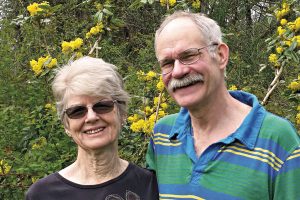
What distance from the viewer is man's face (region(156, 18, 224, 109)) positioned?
2039 mm

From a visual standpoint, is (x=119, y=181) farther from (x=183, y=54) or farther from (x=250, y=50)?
(x=250, y=50)

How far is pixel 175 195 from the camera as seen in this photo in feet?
6.98

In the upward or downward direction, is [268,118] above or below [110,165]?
above

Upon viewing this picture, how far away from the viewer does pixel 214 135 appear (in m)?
2.11

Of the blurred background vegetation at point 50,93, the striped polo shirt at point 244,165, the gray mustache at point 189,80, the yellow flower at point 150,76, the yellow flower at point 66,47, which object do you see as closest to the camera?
the striped polo shirt at point 244,165

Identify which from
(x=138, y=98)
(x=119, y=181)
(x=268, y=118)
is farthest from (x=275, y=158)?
(x=138, y=98)

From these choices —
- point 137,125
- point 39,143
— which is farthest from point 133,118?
point 39,143

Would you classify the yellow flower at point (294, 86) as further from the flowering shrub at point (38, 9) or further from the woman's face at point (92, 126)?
the flowering shrub at point (38, 9)

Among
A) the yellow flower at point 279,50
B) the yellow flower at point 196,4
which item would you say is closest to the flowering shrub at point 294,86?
the yellow flower at point 279,50

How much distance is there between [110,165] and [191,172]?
429 mm

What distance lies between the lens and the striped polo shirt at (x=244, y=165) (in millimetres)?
1870

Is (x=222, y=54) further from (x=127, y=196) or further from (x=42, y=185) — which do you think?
(x=42, y=185)

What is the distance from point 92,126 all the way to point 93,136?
46 millimetres

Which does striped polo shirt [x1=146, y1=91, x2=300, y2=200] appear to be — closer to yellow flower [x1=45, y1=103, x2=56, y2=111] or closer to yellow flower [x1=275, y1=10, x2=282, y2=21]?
yellow flower [x1=45, y1=103, x2=56, y2=111]
